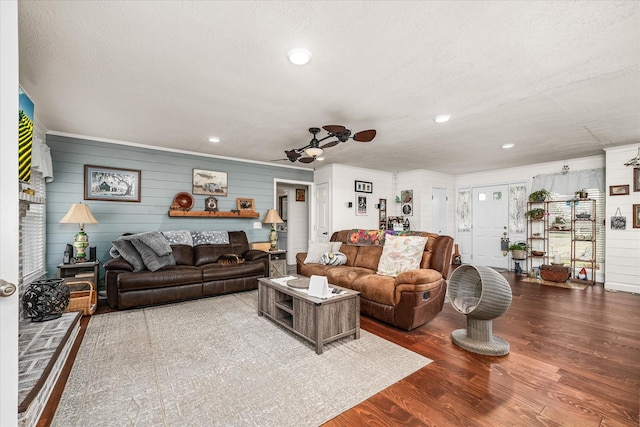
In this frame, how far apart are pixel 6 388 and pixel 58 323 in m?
2.37

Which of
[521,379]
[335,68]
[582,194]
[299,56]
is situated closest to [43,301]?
[299,56]

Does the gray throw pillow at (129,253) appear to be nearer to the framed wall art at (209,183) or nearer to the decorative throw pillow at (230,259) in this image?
the decorative throw pillow at (230,259)

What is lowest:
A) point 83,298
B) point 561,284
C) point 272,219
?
point 561,284

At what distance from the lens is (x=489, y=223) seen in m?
6.80

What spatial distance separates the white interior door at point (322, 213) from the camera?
20.4ft

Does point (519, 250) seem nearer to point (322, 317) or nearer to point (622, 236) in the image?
point (622, 236)

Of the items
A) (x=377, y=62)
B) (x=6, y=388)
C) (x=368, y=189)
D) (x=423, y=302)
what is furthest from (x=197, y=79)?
(x=368, y=189)

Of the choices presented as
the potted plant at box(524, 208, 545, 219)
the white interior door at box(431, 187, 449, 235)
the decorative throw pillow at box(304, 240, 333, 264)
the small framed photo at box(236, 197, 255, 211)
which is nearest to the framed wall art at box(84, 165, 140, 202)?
the small framed photo at box(236, 197, 255, 211)

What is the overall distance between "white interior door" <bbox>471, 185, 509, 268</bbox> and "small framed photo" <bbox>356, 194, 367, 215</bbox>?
9.51 ft

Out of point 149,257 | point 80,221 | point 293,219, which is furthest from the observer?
point 293,219

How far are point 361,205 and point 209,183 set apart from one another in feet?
11.1

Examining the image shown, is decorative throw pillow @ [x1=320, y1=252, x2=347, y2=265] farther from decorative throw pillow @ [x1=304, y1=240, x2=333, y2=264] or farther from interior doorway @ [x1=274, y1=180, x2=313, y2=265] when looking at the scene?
interior doorway @ [x1=274, y1=180, x2=313, y2=265]

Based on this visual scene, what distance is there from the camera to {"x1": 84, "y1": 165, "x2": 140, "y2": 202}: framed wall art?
4.24 metres

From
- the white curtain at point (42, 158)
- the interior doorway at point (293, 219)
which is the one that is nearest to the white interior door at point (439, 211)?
the interior doorway at point (293, 219)
